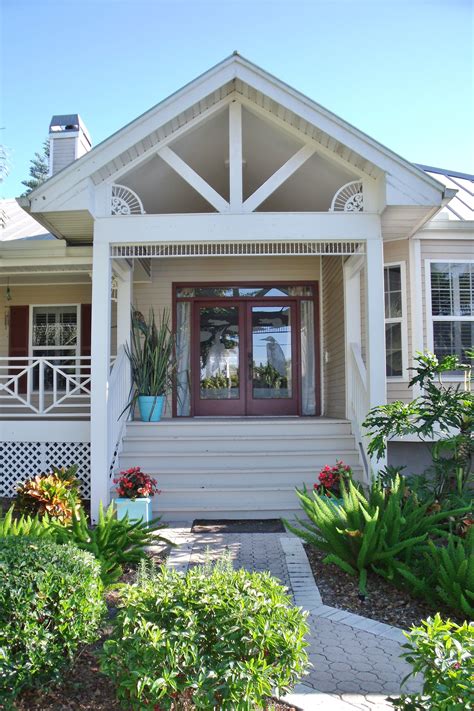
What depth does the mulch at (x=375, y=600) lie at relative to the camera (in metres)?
4.01

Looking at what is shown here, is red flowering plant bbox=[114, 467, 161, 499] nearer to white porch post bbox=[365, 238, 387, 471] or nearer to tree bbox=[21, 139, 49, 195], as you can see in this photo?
white porch post bbox=[365, 238, 387, 471]

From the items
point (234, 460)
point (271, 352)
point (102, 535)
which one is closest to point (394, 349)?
point (271, 352)

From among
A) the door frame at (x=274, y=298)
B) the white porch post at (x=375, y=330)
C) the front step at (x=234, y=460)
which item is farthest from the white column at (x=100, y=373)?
the door frame at (x=274, y=298)

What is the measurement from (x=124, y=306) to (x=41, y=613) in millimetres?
6267

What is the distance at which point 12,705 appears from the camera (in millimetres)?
2703

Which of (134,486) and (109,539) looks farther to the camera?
(134,486)

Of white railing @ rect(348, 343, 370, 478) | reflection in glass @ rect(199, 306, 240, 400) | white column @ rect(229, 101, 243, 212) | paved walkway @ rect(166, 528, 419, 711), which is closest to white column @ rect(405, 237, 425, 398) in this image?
white railing @ rect(348, 343, 370, 478)

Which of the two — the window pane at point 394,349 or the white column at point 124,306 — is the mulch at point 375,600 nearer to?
the window pane at point 394,349

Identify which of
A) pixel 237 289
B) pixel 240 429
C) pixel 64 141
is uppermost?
pixel 64 141

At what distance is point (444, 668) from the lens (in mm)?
2207

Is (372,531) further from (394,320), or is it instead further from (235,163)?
(394,320)

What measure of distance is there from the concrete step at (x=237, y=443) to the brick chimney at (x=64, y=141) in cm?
660

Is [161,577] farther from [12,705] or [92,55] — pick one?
[92,55]

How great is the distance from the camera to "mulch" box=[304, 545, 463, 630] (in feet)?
13.2
